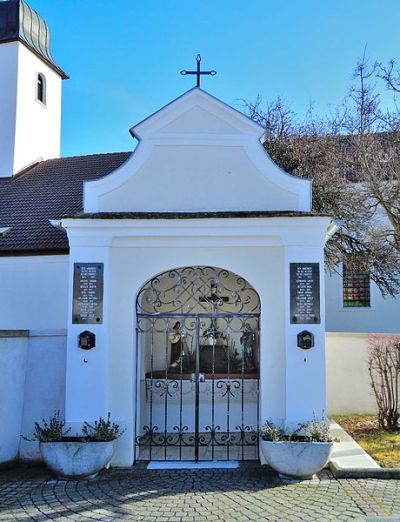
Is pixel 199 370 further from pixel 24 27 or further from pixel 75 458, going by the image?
pixel 24 27

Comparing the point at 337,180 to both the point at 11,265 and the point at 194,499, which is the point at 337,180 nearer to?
the point at 11,265

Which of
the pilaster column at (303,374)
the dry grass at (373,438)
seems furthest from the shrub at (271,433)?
the dry grass at (373,438)

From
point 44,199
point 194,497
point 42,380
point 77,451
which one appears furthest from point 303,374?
point 44,199

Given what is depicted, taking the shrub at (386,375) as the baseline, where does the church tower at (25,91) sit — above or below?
above

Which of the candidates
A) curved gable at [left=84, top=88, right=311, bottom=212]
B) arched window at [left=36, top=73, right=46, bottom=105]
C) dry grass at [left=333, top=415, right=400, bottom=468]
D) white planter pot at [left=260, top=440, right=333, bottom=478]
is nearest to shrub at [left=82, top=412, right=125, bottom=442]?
white planter pot at [left=260, top=440, right=333, bottom=478]

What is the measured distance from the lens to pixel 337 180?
50.7 feet

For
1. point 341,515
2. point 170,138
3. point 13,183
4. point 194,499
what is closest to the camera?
point 341,515

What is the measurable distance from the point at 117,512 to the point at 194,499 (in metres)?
1.00

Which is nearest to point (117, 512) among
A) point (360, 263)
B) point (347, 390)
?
point (347, 390)

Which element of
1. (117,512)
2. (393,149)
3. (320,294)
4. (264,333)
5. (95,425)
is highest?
(393,149)

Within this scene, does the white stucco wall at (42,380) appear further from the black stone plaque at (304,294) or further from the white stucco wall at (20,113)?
the white stucco wall at (20,113)

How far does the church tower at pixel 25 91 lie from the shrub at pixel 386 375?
41.8 feet

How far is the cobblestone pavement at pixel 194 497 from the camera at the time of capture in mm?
6430

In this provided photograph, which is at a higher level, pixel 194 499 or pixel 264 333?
pixel 264 333
